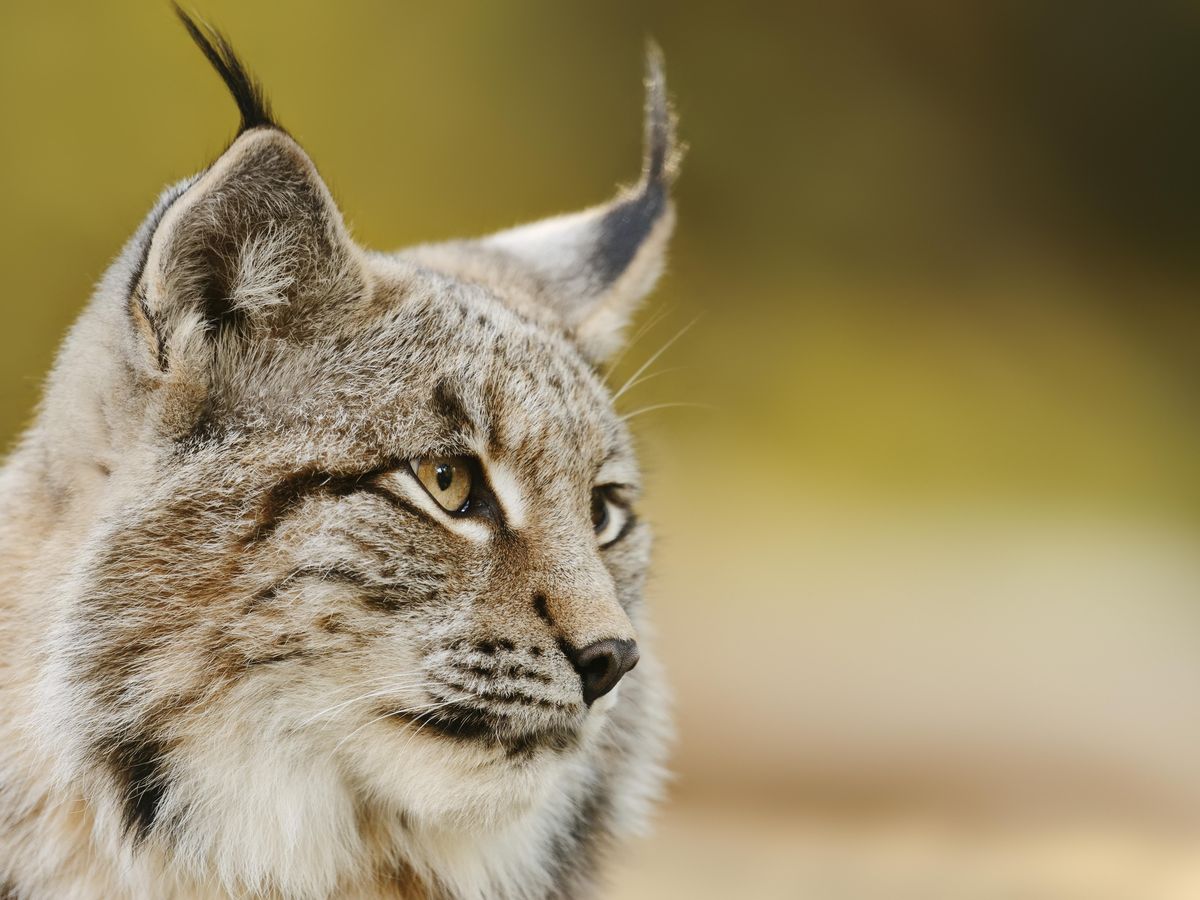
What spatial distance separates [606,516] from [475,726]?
71 centimetres

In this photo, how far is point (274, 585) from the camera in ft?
6.83

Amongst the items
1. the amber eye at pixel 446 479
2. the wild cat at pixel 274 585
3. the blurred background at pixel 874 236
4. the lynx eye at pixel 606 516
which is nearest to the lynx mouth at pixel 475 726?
the wild cat at pixel 274 585

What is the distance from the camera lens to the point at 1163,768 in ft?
17.5

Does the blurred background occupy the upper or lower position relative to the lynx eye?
upper

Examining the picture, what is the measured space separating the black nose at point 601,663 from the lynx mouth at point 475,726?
3.3 inches

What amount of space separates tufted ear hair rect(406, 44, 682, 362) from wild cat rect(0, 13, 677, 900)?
0.75 metres

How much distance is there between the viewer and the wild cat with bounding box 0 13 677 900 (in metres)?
2.09

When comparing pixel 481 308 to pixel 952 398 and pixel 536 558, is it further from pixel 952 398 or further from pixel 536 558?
pixel 952 398

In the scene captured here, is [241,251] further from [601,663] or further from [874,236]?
[874,236]

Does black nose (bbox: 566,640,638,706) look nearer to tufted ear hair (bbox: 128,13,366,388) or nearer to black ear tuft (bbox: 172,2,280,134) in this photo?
tufted ear hair (bbox: 128,13,366,388)

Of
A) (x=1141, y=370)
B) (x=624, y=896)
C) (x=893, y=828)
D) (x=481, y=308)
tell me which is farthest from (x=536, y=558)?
(x=1141, y=370)

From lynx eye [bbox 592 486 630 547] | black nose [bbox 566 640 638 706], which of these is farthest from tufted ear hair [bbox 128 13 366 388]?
black nose [bbox 566 640 638 706]

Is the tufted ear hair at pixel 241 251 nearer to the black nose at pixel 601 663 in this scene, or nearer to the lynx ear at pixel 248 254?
the lynx ear at pixel 248 254

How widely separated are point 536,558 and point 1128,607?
15.5ft
